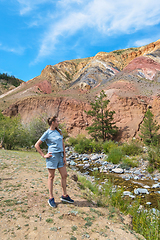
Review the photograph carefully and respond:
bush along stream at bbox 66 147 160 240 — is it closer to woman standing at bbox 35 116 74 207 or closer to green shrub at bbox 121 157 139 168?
green shrub at bbox 121 157 139 168

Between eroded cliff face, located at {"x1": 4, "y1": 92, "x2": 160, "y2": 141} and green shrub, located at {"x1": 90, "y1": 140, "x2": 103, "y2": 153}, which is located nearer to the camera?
green shrub, located at {"x1": 90, "y1": 140, "x2": 103, "y2": 153}

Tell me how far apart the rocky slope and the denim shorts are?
60.5 ft

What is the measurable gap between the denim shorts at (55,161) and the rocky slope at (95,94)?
18436mm

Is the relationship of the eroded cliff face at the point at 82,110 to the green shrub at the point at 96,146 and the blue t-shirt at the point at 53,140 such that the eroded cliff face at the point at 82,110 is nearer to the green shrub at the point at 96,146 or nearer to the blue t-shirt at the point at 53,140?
the green shrub at the point at 96,146

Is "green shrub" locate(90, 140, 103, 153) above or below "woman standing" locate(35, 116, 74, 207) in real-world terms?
below

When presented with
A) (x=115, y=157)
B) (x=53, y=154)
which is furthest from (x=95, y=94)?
(x=53, y=154)

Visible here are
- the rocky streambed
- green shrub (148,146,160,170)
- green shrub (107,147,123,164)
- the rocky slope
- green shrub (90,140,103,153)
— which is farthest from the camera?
the rocky slope

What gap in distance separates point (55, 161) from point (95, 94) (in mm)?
28512

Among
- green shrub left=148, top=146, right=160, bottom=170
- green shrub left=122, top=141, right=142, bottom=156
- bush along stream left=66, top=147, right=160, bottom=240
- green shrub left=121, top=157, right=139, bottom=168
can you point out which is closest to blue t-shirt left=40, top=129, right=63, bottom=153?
bush along stream left=66, top=147, right=160, bottom=240

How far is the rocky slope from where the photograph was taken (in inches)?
909

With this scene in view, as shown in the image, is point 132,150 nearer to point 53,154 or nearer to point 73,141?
point 73,141

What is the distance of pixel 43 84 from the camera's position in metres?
42.4

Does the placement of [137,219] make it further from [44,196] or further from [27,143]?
[27,143]

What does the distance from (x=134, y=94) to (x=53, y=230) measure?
25.5m
